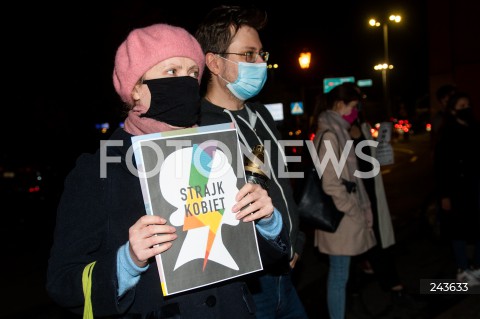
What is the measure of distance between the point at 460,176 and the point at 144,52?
4.33m

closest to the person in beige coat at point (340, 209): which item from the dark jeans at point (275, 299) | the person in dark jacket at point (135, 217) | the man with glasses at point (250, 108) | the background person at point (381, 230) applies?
the background person at point (381, 230)

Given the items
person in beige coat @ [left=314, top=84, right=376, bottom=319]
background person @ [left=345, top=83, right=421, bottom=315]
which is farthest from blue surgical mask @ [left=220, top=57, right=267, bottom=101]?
background person @ [left=345, top=83, right=421, bottom=315]

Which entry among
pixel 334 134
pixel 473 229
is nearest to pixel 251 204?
pixel 334 134

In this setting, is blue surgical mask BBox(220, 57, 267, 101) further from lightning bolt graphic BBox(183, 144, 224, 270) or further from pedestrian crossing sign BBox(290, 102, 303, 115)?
pedestrian crossing sign BBox(290, 102, 303, 115)

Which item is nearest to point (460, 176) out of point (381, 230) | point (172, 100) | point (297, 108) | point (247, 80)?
point (381, 230)

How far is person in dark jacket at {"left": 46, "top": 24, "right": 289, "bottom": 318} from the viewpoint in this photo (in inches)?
54.8

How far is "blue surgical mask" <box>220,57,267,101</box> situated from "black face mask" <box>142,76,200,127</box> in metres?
0.81

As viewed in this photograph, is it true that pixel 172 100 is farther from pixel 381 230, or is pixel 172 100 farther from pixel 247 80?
pixel 381 230

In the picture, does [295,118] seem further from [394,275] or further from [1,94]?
[394,275]

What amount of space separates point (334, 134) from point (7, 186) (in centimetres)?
1062

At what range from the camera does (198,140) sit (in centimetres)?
139

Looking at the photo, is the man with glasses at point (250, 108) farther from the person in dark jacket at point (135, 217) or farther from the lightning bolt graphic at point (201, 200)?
the lightning bolt graphic at point (201, 200)

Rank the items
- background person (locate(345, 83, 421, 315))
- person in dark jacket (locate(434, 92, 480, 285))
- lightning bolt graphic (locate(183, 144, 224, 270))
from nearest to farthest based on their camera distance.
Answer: lightning bolt graphic (locate(183, 144, 224, 270)) → background person (locate(345, 83, 421, 315)) → person in dark jacket (locate(434, 92, 480, 285))

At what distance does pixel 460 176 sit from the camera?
193 inches
